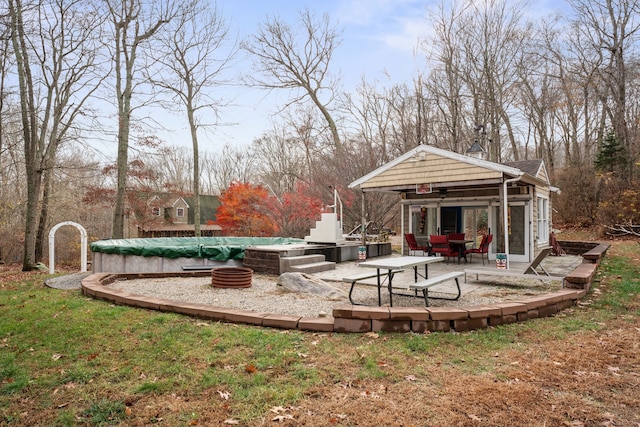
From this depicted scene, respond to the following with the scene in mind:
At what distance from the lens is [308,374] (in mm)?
3045

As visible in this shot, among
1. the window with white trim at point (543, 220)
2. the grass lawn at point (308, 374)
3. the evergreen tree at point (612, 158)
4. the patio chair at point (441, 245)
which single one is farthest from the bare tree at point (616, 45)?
the grass lawn at point (308, 374)

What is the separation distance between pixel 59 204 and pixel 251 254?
1471cm

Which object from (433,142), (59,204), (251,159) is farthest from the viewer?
(251,159)

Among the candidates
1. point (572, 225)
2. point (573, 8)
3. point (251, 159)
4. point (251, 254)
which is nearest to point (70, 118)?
point (251, 254)

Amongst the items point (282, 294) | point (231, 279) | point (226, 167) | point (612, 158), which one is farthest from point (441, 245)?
point (226, 167)

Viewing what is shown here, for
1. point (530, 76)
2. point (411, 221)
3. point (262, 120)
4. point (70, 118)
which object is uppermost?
point (530, 76)

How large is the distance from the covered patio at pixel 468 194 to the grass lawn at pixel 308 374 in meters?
5.34

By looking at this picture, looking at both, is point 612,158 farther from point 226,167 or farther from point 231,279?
point 226,167

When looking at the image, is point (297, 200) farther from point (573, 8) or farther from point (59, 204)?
point (573, 8)

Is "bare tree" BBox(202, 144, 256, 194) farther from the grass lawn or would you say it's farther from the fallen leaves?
the fallen leaves

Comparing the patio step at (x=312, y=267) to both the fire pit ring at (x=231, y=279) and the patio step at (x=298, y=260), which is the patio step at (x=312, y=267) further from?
the fire pit ring at (x=231, y=279)

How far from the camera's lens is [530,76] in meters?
23.3

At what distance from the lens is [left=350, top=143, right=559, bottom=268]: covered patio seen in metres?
9.44

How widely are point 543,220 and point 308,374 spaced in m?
12.2
